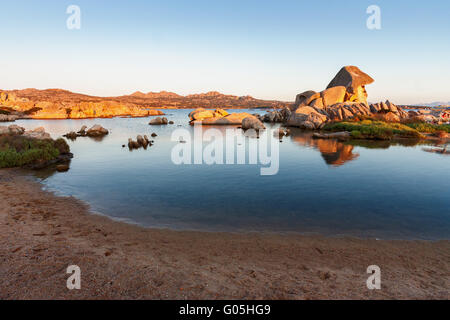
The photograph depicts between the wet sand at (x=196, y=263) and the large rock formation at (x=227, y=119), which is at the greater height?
the large rock formation at (x=227, y=119)

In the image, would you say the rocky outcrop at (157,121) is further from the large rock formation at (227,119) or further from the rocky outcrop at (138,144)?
the rocky outcrop at (138,144)

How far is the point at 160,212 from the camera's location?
1055cm

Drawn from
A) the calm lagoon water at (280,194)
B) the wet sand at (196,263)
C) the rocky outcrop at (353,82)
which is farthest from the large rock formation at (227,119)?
the wet sand at (196,263)

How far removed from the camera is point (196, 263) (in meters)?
6.31

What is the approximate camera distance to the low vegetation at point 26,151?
56.7ft

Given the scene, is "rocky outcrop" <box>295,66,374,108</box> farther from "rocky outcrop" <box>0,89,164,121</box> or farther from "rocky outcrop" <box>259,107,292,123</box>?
"rocky outcrop" <box>0,89,164,121</box>

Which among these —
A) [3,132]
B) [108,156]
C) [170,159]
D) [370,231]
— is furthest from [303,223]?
[3,132]

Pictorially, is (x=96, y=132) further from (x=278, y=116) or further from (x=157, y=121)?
(x=278, y=116)

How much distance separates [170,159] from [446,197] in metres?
19.5

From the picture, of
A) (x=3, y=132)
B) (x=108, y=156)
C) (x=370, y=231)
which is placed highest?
(x=3, y=132)

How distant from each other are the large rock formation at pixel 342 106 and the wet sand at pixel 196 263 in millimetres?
45258

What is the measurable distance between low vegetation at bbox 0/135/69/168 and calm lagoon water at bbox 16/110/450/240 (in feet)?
6.93

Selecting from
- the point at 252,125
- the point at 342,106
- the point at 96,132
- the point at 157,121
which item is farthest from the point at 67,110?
the point at 342,106

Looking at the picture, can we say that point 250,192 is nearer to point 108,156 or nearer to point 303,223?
point 303,223
